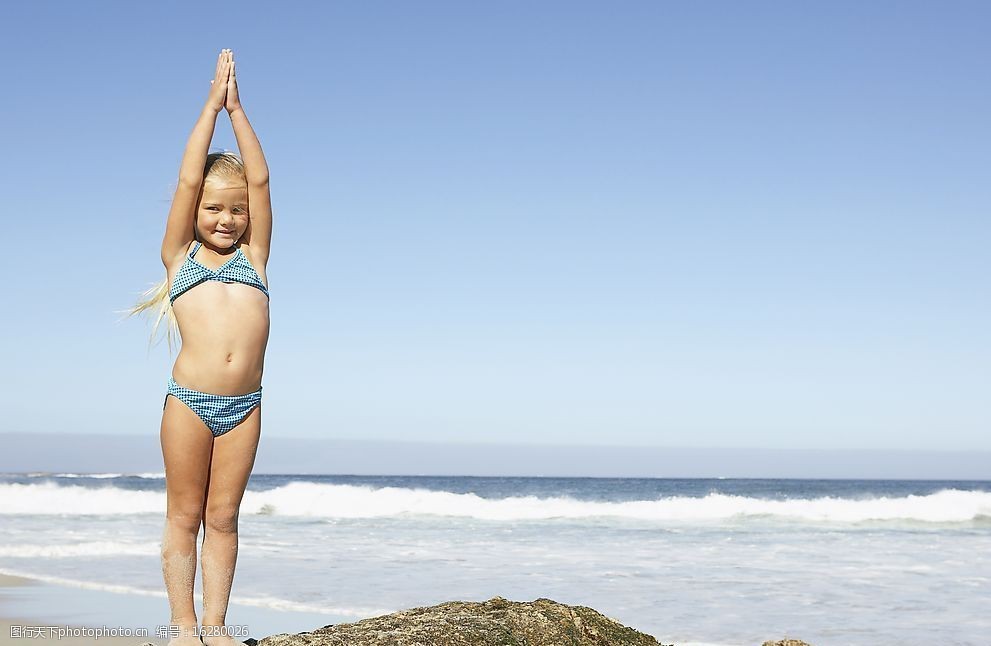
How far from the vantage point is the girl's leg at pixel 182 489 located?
3699 millimetres

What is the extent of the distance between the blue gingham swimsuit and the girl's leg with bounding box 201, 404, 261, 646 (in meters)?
0.04

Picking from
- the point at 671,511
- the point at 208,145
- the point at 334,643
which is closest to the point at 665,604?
the point at 334,643

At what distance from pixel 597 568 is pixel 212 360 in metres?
9.03

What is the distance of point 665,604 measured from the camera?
9.19m

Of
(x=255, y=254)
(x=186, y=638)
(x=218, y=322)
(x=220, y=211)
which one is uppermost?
(x=220, y=211)

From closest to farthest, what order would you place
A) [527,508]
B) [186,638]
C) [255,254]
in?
[186,638] → [255,254] → [527,508]

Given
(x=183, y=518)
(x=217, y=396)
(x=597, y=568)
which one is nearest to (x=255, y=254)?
(x=217, y=396)

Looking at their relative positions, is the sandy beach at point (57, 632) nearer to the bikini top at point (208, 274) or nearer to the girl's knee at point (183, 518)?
the girl's knee at point (183, 518)

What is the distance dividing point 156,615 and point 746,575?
6743 millimetres

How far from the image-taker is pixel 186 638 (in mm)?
3602

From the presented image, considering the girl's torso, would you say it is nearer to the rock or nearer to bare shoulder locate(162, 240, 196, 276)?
bare shoulder locate(162, 240, 196, 276)

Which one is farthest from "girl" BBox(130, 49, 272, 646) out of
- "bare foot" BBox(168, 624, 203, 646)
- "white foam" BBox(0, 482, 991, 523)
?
"white foam" BBox(0, 482, 991, 523)

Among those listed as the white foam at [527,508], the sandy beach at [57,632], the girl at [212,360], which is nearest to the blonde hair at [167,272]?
the girl at [212,360]

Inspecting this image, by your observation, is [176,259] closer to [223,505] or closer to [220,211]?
[220,211]
